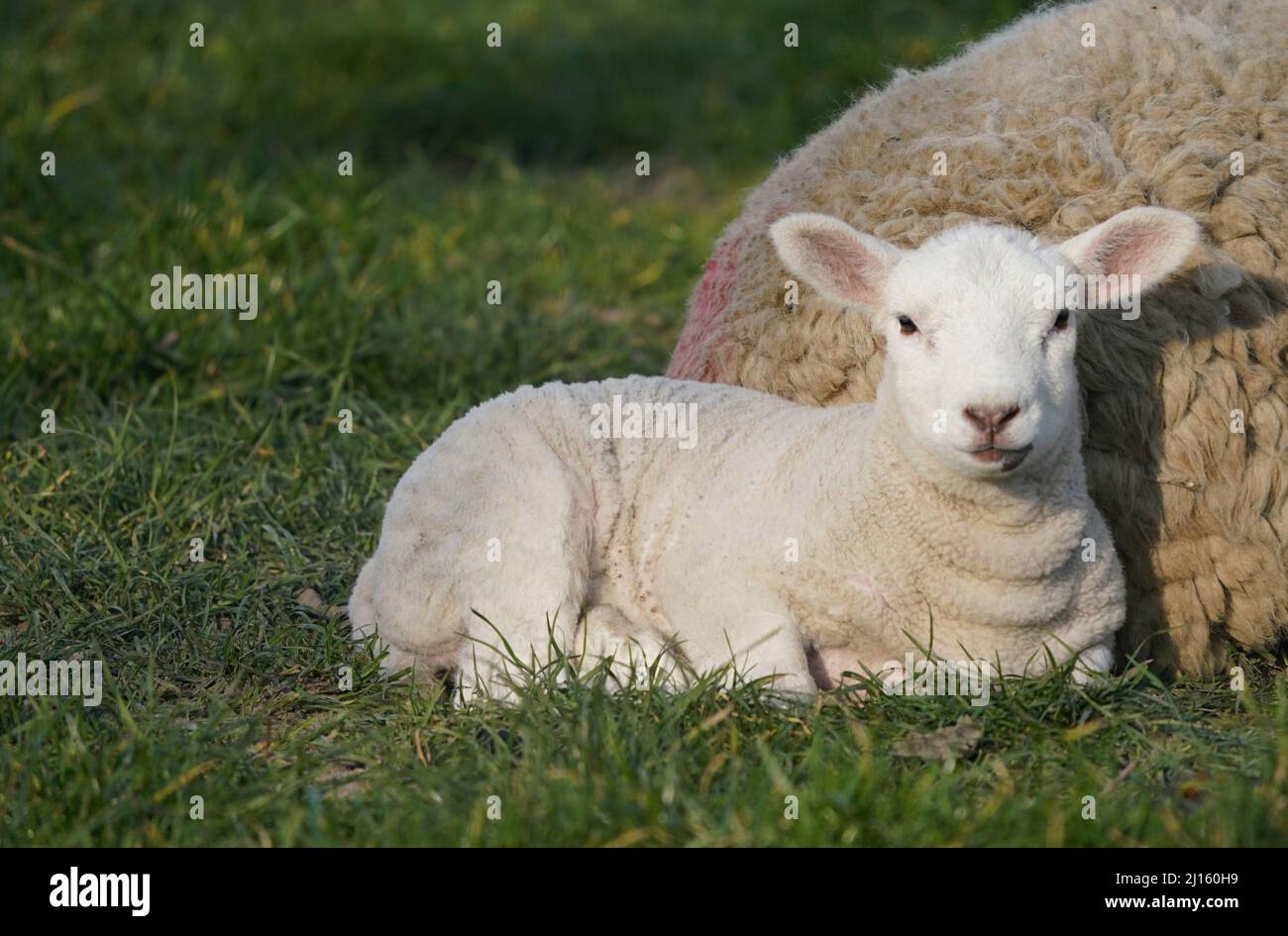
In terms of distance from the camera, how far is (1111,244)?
3709mm

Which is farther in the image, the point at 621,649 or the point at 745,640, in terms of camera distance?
the point at 621,649

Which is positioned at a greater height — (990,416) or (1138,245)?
(1138,245)

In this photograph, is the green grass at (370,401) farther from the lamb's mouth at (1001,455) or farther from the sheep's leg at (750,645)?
the lamb's mouth at (1001,455)

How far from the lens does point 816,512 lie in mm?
3803

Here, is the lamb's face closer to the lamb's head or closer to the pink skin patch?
the lamb's head

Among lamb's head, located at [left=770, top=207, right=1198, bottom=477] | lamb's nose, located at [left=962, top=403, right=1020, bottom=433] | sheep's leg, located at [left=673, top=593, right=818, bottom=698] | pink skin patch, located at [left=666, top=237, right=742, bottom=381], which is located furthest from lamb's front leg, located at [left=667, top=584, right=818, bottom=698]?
pink skin patch, located at [left=666, top=237, right=742, bottom=381]

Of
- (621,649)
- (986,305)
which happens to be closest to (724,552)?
(621,649)

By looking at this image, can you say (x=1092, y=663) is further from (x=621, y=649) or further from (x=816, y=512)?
(x=621, y=649)

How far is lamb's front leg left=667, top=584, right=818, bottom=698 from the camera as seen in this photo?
365 centimetres

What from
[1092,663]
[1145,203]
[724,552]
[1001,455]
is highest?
[1145,203]

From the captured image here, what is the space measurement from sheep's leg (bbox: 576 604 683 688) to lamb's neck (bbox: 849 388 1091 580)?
0.59 metres

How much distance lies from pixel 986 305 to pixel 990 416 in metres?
0.24

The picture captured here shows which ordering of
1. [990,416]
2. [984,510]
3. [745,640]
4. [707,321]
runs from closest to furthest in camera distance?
[990,416], [984,510], [745,640], [707,321]

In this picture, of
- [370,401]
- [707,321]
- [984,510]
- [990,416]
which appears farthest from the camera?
[370,401]
